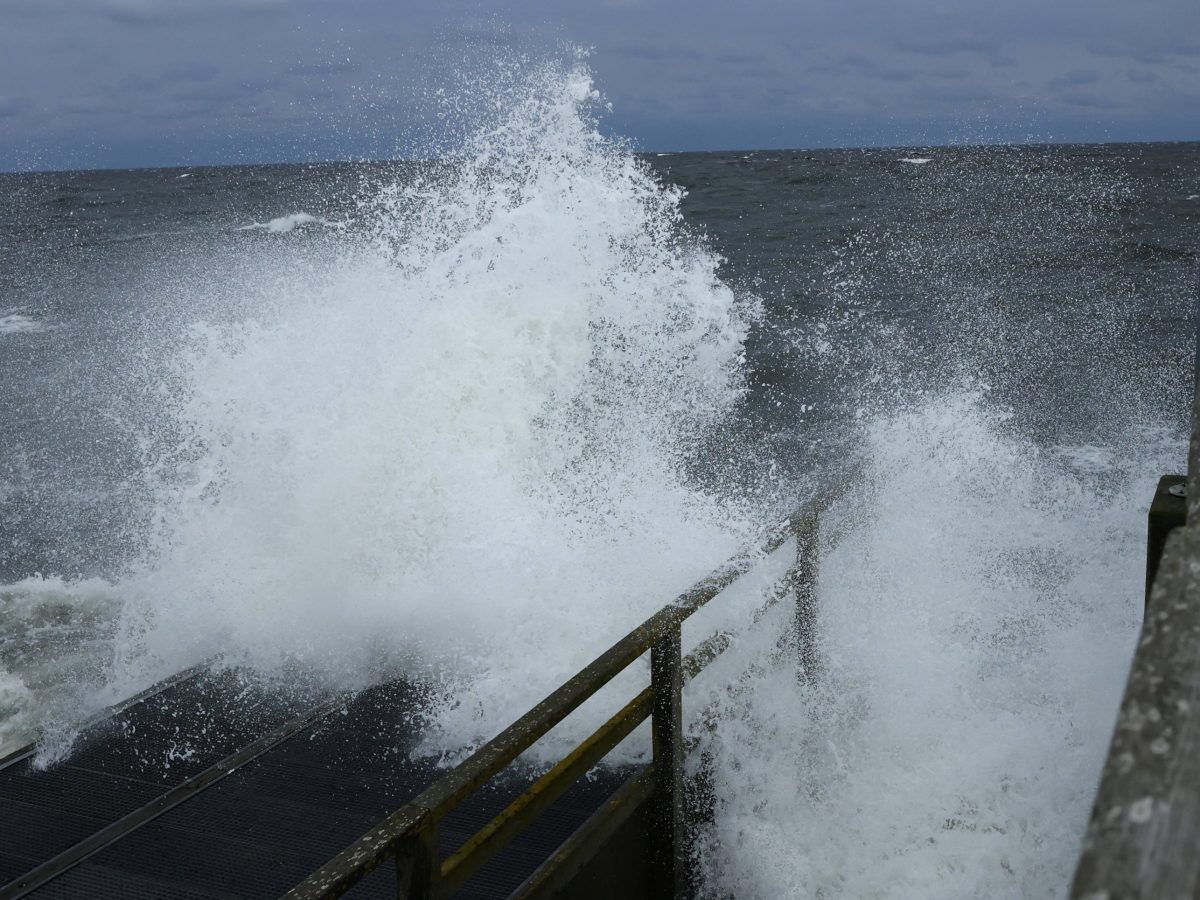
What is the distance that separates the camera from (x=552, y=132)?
33.2ft

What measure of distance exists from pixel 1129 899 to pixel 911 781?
434 cm

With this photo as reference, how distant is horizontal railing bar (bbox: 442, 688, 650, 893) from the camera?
2.93m

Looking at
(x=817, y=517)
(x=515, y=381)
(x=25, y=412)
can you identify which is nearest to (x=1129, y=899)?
(x=817, y=517)

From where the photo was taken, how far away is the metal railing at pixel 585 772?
2643mm

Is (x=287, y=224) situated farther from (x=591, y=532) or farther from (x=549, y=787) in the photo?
(x=549, y=787)

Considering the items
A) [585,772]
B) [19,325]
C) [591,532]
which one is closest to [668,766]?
[585,772]

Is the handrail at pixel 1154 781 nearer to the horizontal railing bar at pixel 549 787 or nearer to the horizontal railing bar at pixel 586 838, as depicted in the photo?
the horizontal railing bar at pixel 549 787

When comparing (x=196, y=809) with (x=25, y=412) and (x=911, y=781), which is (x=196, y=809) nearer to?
(x=911, y=781)

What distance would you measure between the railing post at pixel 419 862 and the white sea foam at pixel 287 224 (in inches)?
1965

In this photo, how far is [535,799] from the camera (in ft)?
10.7

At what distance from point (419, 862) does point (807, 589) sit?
2.85 m

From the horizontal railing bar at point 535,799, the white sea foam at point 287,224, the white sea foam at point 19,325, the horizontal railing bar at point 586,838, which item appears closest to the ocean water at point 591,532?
the horizontal railing bar at point 586,838

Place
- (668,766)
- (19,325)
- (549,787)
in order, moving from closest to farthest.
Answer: (549,787) → (668,766) → (19,325)

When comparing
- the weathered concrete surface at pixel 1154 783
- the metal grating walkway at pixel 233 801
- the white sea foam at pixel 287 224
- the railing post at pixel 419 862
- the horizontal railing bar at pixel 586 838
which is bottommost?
the metal grating walkway at pixel 233 801
